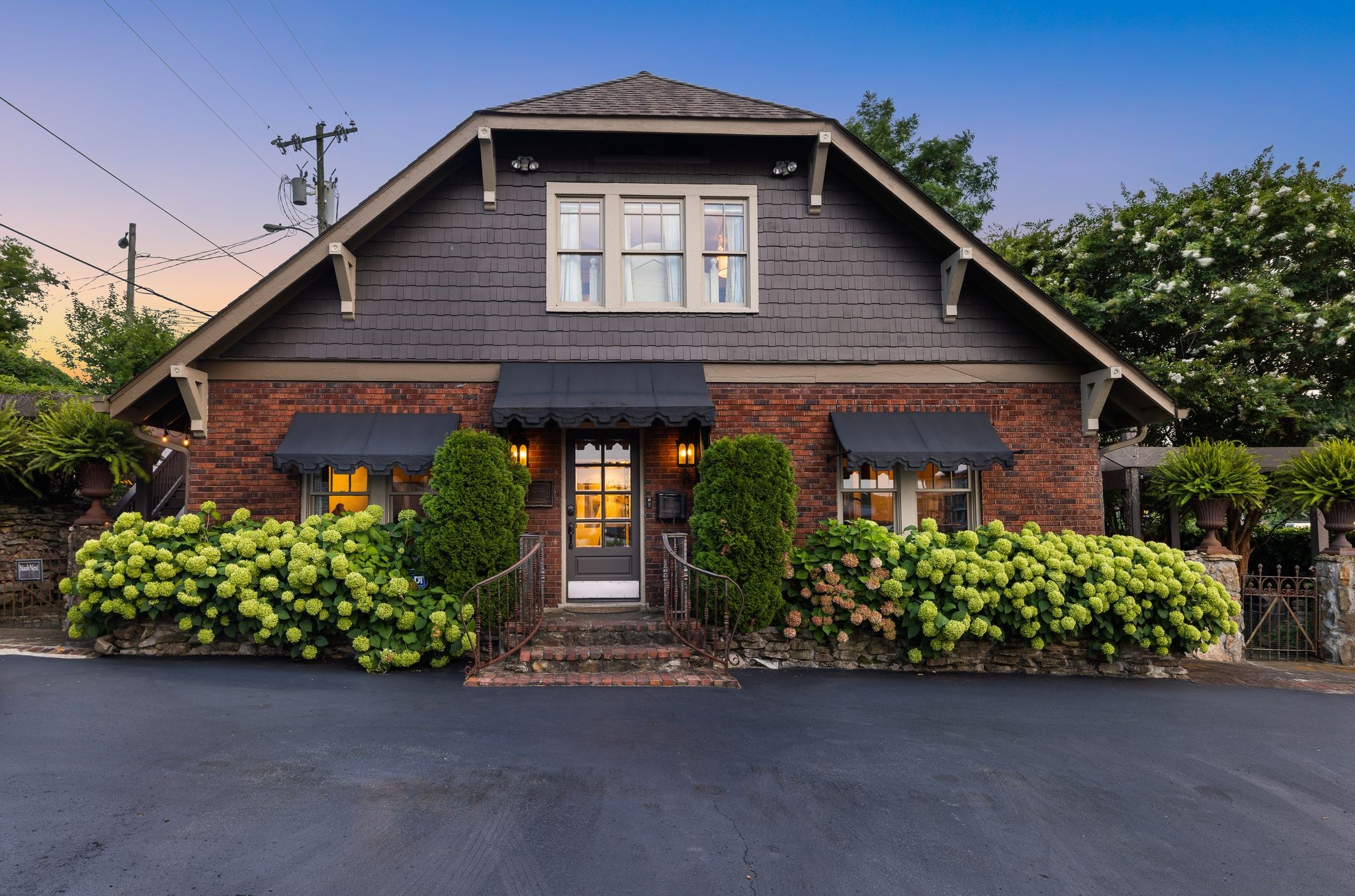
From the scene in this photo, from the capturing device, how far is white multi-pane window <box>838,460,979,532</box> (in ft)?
29.4

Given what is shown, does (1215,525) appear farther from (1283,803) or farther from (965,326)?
(1283,803)

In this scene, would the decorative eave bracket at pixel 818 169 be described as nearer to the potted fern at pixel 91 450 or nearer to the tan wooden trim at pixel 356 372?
the tan wooden trim at pixel 356 372

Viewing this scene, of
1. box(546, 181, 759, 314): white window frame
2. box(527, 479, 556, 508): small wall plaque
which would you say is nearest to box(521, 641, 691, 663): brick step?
box(527, 479, 556, 508): small wall plaque

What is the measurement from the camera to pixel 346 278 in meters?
8.36

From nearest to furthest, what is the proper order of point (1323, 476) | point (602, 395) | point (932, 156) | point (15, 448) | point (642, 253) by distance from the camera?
1. point (602, 395)
2. point (1323, 476)
3. point (642, 253)
4. point (15, 448)
5. point (932, 156)

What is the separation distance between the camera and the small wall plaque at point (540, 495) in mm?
8562

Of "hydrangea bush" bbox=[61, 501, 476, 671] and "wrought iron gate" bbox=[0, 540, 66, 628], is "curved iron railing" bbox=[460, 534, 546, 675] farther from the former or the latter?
Result: "wrought iron gate" bbox=[0, 540, 66, 628]

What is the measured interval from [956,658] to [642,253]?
625cm

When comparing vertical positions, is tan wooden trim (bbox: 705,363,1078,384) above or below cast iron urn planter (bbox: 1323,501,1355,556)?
above

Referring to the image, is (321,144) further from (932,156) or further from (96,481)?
(932,156)

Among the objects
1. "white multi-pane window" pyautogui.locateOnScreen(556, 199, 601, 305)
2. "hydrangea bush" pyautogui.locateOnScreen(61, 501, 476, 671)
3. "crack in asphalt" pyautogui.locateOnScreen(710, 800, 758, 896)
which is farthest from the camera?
"white multi-pane window" pyautogui.locateOnScreen(556, 199, 601, 305)

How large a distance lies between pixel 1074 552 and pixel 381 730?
7274mm

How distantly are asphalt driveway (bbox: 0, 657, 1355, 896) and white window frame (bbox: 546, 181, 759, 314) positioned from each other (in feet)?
16.1

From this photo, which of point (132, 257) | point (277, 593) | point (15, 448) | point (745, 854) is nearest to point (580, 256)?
point (277, 593)
